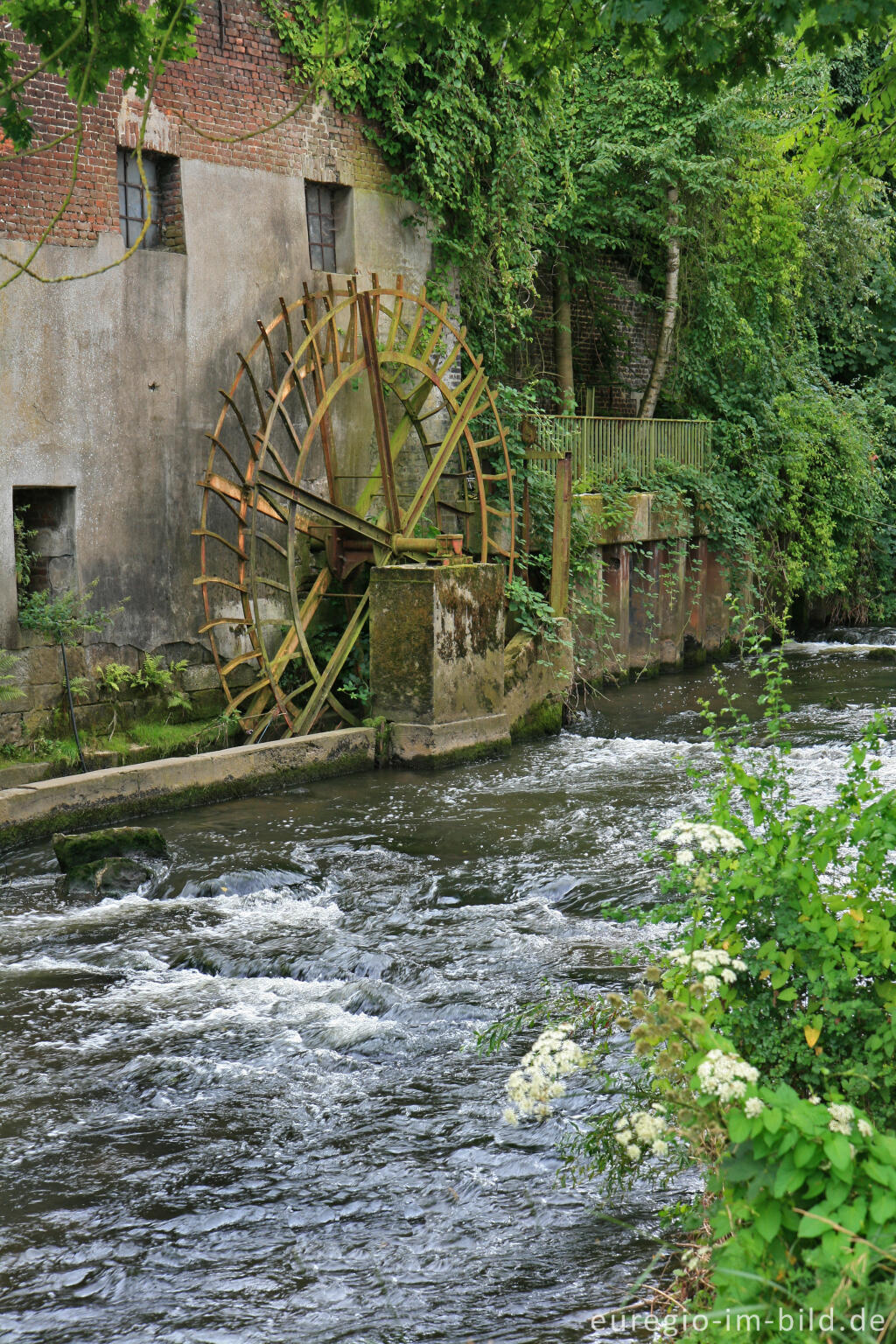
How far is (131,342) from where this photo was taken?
34.3 ft

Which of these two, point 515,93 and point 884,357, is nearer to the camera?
point 515,93

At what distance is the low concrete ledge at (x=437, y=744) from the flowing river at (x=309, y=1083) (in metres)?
1.28

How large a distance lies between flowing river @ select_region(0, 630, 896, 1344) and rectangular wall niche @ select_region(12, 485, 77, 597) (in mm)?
2199

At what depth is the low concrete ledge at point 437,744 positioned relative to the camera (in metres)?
10.8

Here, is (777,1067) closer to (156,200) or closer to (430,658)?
(430,658)

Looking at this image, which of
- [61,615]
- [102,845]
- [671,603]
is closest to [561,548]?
[671,603]

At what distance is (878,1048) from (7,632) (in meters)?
7.95

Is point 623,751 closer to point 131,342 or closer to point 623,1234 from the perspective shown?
point 131,342

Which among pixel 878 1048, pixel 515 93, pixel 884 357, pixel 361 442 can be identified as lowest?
pixel 878 1048

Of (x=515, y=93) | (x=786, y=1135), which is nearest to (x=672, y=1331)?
(x=786, y=1135)

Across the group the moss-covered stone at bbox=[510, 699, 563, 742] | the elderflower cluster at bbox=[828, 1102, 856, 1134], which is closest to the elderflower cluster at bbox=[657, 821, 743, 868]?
the elderflower cluster at bbox=[828, 1102, 856, 1134]

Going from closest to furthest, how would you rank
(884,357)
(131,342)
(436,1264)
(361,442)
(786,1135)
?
(786,1135), (436,1264), (131,342), (361,442), (884,357)

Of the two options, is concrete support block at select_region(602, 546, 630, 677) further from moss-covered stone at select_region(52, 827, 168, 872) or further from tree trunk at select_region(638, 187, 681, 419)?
moss-covered stone at select_region(52, 827, 168, 872)

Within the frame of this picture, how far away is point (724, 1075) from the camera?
2.60 m
